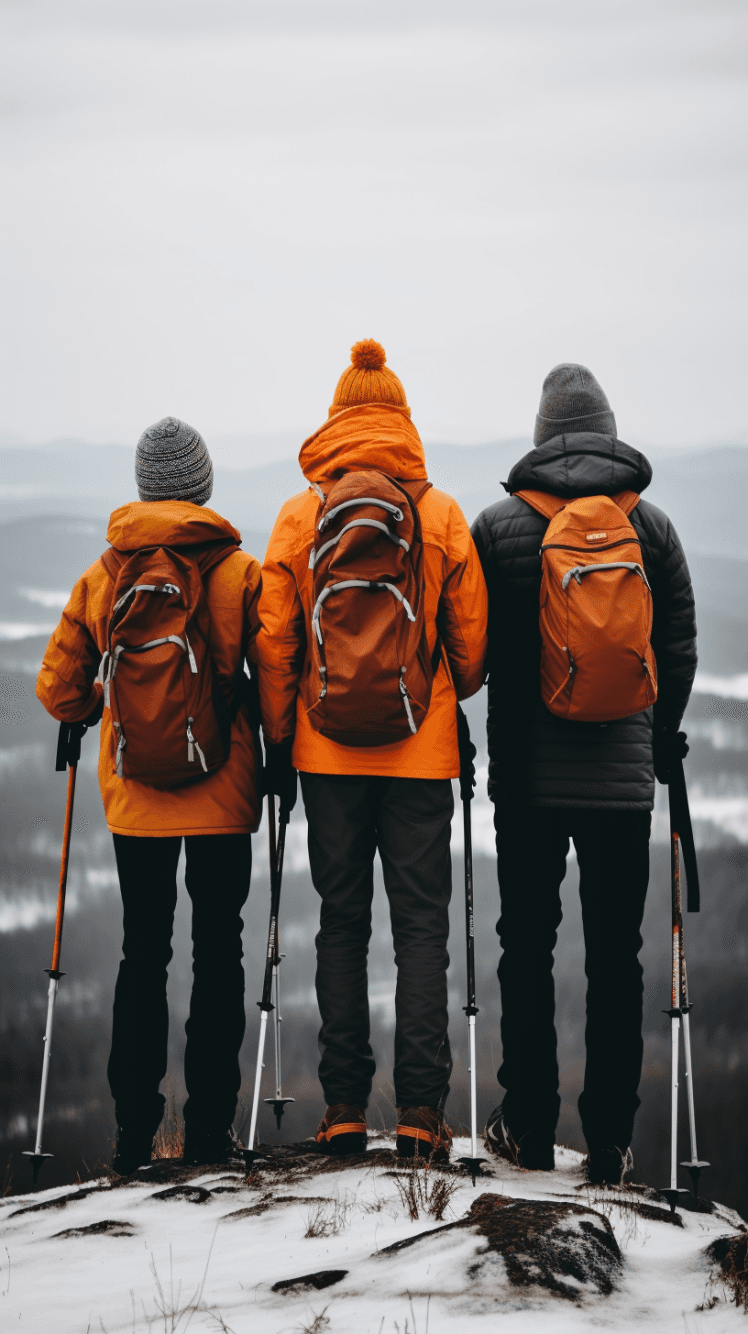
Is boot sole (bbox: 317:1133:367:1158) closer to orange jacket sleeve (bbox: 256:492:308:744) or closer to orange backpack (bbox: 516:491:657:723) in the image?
orange jacket sleeve (bbox: 256:492:308:744)

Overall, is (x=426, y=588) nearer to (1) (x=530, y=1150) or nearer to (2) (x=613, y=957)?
(2) (x=613, y=957)

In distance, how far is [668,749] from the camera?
166 inches

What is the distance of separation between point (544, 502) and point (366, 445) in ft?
2.22

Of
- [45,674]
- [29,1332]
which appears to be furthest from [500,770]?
[29,1332]

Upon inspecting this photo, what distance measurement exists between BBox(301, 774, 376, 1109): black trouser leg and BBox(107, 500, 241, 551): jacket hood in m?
0.95

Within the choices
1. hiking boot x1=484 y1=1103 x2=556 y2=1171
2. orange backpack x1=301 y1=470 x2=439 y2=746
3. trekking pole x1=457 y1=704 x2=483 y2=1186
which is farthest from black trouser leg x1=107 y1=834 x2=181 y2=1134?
hiking boot x1=484 y1=1103 x2=556 y2=1171

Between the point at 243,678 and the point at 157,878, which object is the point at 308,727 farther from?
the point at 157,878

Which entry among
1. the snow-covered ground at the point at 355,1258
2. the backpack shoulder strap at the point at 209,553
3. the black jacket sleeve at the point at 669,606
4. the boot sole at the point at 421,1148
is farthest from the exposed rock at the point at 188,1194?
the black jacket sleeve at the point at 669,606

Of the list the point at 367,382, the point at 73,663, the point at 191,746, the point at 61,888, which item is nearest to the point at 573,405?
the point at 367,382

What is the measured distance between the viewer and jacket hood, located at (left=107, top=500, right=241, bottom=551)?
3949 mm

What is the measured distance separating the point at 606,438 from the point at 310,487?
3.50ft

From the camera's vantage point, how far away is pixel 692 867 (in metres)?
4.17

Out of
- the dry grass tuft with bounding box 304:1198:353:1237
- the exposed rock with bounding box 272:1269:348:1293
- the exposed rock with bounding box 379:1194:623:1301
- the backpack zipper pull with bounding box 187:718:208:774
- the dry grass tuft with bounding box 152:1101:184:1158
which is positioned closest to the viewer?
the exposed rock with bounding box 379:1194:623:1301

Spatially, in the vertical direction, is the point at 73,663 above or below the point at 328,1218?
above
